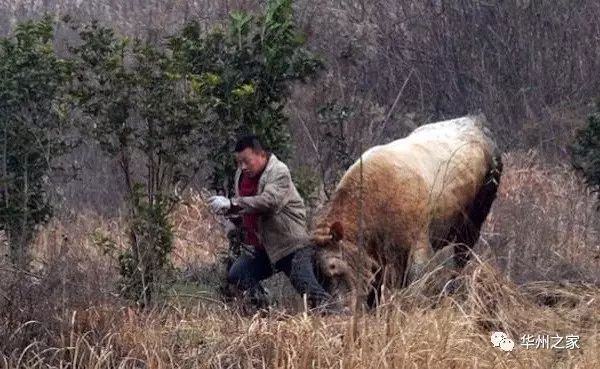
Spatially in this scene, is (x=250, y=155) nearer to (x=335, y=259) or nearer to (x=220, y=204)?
(x=220, y=204)

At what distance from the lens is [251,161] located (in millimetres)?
9883

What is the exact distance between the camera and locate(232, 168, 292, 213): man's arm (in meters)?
9.70

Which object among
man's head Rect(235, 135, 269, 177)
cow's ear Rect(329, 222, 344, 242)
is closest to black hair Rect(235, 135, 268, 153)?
man's head Rect(235, 135, 269, 177)

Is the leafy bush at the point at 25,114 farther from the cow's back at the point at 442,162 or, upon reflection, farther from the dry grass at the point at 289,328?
the cow's back at the point at 442,162

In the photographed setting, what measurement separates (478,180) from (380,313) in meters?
4.34

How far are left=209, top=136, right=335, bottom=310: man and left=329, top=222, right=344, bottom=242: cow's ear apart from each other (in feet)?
0.73

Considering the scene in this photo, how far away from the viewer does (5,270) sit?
8.20 metres

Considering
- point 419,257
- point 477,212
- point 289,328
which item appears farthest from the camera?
point 477,212

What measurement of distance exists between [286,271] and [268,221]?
405 mm

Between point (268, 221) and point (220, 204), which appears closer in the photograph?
point (220, 204)

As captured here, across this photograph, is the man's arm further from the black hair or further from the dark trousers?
the dark trousers

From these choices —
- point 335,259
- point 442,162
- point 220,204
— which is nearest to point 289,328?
point 220,204

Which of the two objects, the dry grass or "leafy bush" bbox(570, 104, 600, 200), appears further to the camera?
"leafy bush" bbox(570, 104, 600, 200)

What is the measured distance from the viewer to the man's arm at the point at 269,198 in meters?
9.70
